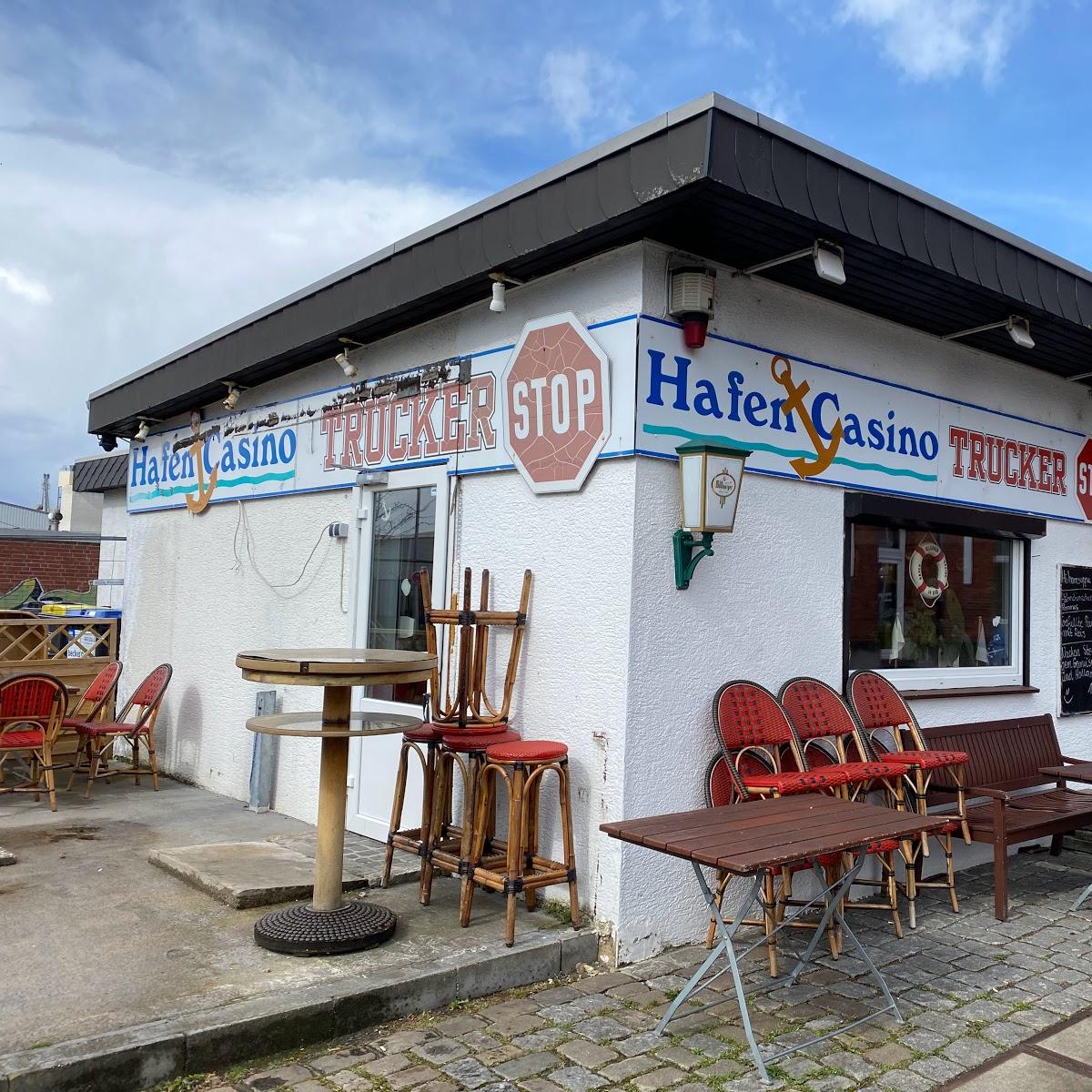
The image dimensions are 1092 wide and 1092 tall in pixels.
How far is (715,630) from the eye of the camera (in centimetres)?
471

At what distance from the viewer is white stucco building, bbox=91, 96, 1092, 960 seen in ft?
14.3

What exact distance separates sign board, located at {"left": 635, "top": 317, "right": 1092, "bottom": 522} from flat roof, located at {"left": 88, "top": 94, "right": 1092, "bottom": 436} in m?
0.43

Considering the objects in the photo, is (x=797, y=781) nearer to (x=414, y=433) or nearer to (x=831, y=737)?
(x=831, y=737)

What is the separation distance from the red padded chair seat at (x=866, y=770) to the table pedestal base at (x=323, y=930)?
213 cm

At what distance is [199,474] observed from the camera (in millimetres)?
8164

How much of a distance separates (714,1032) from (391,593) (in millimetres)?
3143

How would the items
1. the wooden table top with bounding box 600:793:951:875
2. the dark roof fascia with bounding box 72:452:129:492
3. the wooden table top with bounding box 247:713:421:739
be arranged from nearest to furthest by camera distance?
1. the wooden table top with bounding box 600:793:951:875
2. the wooden table top with bounding box 247:713:421:739
3. the dark roof fascia with bounding box 72:452:129:492

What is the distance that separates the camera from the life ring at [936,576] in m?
6.10

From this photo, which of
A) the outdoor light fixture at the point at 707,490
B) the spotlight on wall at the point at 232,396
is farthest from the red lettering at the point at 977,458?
the spotlight on wall at the point at 232,396

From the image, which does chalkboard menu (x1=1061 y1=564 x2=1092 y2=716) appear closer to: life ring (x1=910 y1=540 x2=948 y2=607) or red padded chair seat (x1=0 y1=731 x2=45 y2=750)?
life ring (x1=910 y1=540 x2=948 y2=607)

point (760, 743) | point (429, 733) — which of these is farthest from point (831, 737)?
point (429, 733)

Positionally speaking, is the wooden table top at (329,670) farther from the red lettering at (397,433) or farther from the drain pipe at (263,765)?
the drain pipe at (263,765)

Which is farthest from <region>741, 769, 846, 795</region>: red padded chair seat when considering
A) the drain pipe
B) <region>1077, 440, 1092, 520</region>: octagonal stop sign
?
<region>1077, 440, 1092, 520</region>: octagonal stop sign

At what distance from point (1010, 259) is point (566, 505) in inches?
104
